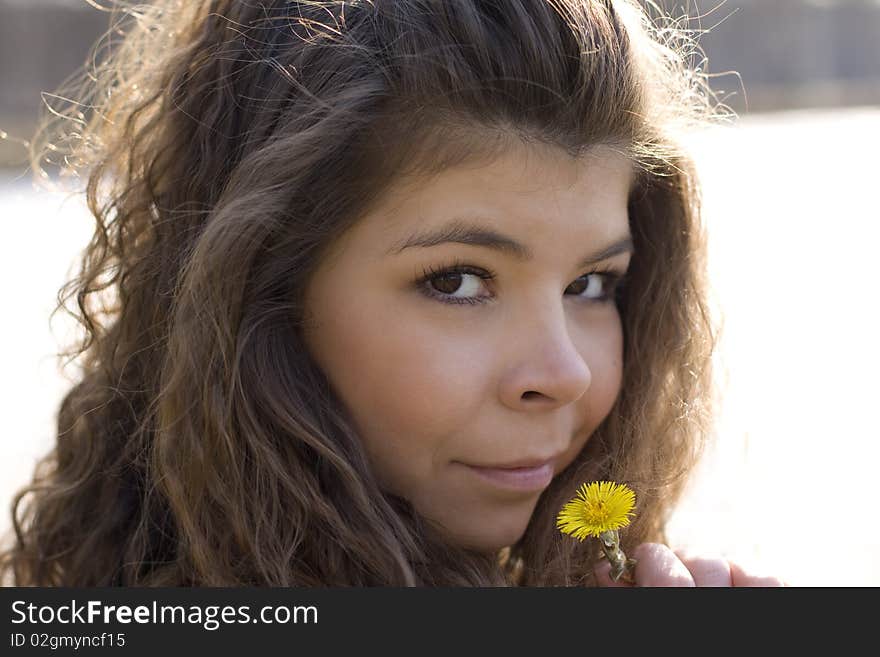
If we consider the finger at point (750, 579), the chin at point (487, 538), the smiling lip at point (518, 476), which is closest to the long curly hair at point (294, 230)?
the chin at point (487, 538)

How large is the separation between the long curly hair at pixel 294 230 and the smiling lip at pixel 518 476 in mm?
143

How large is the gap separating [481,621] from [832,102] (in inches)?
501

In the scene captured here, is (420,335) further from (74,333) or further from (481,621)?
(74,333)

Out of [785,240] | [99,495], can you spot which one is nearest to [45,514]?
[99,495]

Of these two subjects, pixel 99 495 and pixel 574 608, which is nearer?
pixel 574 608

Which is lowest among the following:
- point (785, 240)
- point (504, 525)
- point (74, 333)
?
point (504, 525)

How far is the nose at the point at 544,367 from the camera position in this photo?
1.65 metres

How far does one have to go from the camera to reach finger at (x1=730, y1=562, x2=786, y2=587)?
5.44ft

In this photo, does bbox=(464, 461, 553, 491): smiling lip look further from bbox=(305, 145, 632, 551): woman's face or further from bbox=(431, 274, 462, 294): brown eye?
bbox=(431, 274, 462, 294): brown eye

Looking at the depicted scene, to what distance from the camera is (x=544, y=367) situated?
165 cm

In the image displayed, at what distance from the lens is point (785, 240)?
6133 mm

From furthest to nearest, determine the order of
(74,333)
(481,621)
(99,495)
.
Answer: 1. (74,333)
2. (99,495)
3. (481,621)

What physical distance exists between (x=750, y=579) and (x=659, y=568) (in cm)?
17

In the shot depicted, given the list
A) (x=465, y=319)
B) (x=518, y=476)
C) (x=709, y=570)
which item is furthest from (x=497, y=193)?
(x=709, y=570)
